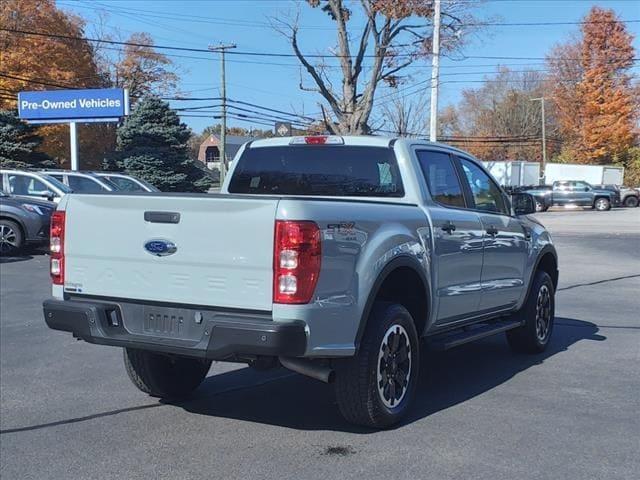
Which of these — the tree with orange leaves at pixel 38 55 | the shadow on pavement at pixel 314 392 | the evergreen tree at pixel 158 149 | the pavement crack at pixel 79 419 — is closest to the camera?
the pavement crack at pixel 79 419

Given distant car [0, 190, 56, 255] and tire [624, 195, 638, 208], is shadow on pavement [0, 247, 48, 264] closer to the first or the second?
distant car [0, 190, 56, 255]

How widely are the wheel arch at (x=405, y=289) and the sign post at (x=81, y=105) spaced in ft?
86.8

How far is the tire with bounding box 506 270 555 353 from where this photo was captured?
6.93 meters

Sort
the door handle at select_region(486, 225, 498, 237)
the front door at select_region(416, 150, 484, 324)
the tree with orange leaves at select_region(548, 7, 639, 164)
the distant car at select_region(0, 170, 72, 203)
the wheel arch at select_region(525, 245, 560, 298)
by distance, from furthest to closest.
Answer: the tree with orange leaves at select_region(548, 7, 639, 164) → the distant car at select_region(0, 170, 72, 203) → the wheel arch at select_region(525, 245, 560, 298) → the door handle at select_region(486, 225, 498, 237) → the front door at select_region(416, 150, 484, 324)

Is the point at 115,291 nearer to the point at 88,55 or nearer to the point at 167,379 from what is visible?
the point at 167,379

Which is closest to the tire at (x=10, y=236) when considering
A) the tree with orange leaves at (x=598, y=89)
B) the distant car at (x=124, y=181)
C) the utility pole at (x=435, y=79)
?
the distant car at (x=124, y=181)

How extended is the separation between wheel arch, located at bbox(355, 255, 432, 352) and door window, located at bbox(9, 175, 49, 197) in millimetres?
13462

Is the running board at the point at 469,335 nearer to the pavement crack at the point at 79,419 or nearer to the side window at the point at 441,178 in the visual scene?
the side window at the point at 441,178

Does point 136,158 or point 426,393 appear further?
point 136,158

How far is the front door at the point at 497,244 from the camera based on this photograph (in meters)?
6.11

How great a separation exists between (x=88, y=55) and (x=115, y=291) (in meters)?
48.4

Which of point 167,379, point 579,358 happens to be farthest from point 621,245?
point 167,379

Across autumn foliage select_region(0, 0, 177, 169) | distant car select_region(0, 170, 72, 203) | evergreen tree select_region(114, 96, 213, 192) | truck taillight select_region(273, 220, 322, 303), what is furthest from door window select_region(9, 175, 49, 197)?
autumn foliage select_region(0, 0, 177, 169)

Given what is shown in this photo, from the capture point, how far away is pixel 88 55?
4881 centimetres
